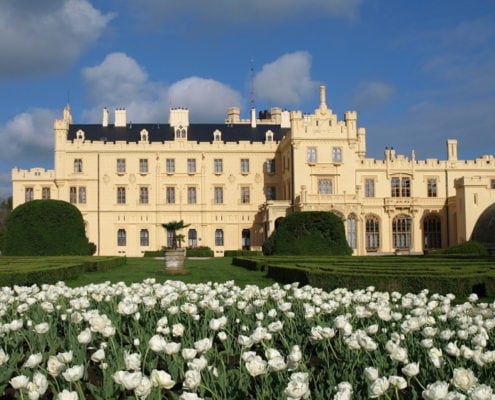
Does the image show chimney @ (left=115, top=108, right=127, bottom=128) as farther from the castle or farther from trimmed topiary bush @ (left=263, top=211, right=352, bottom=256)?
trimmed topiary bush @ (left=263, top=211, right=352, bottom=256)

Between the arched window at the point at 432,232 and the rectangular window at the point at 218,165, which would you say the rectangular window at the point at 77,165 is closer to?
the rectangular window at the point at 218,165

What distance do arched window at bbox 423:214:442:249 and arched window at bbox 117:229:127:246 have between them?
25785mm

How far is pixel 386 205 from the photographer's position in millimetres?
51719

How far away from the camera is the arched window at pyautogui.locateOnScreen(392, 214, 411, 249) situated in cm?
5197

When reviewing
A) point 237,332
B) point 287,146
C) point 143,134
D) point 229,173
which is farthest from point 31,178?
point 237,332

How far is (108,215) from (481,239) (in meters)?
30.7

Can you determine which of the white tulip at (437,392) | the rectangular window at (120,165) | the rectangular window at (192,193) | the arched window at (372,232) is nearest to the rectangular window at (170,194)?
the rectangular window at (192,193)

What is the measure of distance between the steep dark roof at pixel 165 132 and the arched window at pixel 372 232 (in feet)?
39.9

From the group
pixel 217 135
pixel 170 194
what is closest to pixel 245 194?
pixel 217 135

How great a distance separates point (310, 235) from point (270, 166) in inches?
863

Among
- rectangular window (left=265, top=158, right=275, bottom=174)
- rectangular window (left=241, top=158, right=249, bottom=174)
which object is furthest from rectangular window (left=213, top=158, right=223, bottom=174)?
rectangular window (left=265, top=158, right=275, bottom=174)

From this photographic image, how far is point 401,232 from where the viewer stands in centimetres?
5206

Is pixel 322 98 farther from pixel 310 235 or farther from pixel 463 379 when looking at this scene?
pixel 463 379

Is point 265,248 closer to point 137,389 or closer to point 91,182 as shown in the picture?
point 91,182
